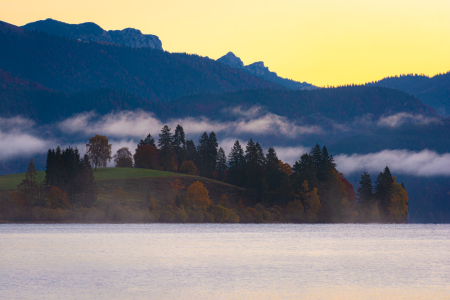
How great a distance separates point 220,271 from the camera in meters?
53.3

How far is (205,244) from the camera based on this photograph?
84562mm

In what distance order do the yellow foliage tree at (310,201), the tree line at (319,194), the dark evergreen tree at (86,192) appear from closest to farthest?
the dark evergreen tree at (86,192) → the yellow foliage tree at (310,201) → the tree line at (319,194)

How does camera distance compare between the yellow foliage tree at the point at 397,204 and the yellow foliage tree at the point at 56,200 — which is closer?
the yellow foliage tree at the point at 56,200

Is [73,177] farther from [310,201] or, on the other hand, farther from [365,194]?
[365,194]

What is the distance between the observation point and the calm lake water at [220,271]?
135ft

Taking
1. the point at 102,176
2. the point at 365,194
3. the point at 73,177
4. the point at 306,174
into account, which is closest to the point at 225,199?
the point at 306,174

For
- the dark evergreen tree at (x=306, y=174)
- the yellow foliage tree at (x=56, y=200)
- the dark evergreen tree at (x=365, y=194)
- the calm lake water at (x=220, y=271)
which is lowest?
the calm lake water at (x=220, y=271)

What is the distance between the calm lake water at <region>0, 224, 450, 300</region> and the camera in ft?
135

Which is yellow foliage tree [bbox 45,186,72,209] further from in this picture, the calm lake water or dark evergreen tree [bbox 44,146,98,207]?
the calm lake water

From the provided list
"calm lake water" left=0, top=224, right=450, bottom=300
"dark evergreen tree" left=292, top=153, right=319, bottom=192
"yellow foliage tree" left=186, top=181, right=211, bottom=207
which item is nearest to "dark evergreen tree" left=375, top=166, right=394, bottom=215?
"dark evergreen tree" left=292, top=153, right=319, bottom=192

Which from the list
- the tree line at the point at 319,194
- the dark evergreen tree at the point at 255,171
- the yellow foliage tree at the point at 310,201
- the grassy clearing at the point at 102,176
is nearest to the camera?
the yellow foliage tree at the point at 310,201

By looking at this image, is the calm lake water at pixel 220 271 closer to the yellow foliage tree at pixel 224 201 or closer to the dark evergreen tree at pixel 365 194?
the yellow foliage tree at pixel 224 201

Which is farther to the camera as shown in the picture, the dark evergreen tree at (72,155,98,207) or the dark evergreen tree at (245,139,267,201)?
the dark evergreen tree at (245,139,267,201)

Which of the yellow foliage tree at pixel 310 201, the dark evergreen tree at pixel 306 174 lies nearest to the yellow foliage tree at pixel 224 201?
the dark evergreen tree at pixel 306 174
